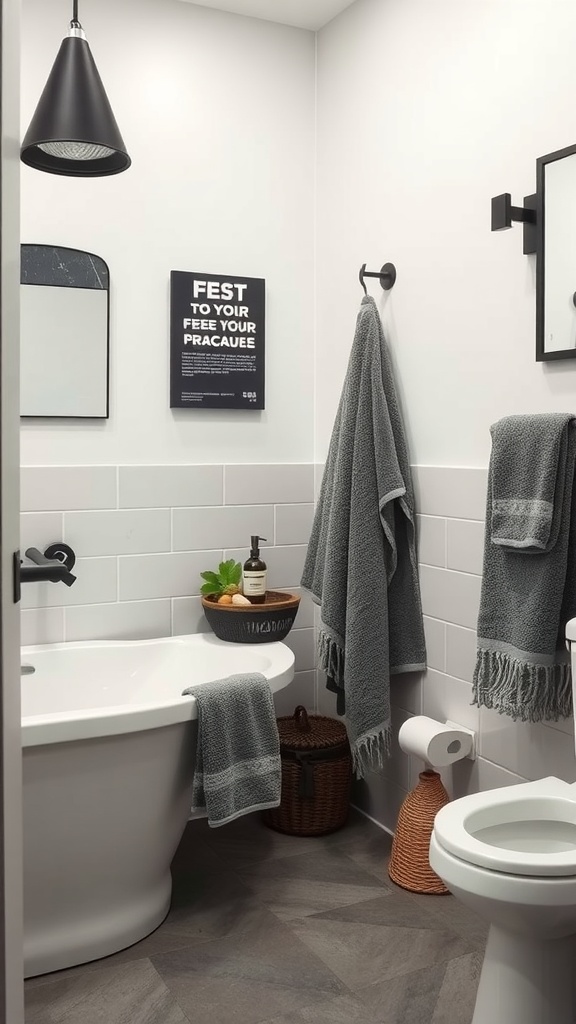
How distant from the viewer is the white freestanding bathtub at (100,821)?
2.17 meters

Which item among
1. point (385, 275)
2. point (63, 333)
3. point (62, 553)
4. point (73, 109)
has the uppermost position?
point (73, 109)

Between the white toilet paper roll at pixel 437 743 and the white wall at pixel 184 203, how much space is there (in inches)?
47.5

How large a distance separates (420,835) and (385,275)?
1762mm

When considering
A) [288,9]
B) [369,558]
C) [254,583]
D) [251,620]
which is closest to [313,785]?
[251,620]

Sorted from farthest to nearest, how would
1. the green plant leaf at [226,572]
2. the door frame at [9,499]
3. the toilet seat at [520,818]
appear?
the green plant leaf at [226,572], the toilet seat at [520,818], the door frame at [9,499]

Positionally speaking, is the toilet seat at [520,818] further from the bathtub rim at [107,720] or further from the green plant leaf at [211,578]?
the green plant leaf at [211,578]

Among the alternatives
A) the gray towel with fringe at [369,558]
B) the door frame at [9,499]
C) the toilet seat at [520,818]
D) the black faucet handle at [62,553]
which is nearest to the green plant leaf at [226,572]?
the gray towel with fringe at [369,558]

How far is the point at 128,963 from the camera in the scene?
227cm

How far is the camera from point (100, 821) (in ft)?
7.41

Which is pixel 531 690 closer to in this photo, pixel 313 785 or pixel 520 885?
pixel 520 885

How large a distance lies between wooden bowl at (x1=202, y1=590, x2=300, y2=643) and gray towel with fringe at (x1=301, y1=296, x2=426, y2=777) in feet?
0.54

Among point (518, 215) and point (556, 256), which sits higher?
point (518, 215)

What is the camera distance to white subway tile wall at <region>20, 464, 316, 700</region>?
295cm

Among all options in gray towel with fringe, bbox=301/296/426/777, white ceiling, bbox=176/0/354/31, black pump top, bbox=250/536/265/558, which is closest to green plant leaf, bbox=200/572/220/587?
black pump top, bbox=250/536/265/558
